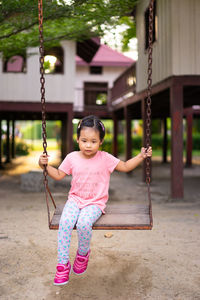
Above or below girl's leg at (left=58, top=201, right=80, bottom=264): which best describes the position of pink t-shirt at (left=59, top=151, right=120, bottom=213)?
above

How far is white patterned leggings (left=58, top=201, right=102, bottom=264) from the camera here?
3.12 m

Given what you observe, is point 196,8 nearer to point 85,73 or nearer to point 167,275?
point 167,275

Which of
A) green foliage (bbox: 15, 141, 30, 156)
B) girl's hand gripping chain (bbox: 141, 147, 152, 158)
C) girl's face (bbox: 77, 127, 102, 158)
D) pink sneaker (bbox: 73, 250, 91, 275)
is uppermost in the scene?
girl's face (bbox: 77, 127, 102, 158)

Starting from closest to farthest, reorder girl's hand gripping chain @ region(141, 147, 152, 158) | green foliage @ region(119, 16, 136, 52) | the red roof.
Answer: girl's hand gripping chain @ region(141, 147, 152, 158) < green foliage @ region(119, 16, 136, 52) < the red roof

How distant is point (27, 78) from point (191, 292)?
1236cm

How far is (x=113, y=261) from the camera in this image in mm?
3971

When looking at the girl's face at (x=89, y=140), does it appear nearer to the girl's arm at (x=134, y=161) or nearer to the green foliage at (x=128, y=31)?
the girl's arm at (x=134, y=161)

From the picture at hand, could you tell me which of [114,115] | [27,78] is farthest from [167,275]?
[114,115]

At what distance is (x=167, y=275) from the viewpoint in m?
3.56

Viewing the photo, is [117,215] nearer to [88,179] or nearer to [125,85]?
[88,179]

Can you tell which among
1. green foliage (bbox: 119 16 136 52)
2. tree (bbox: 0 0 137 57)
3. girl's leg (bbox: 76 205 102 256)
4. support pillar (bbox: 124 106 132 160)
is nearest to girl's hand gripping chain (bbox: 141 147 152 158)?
girl's leg (bbox: 76 205 102 256)

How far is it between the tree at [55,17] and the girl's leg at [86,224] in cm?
450

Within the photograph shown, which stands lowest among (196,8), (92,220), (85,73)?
(92,220)

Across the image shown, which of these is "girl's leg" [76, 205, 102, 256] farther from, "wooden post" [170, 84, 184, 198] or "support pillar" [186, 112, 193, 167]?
"support pillar" [186, 112, 193, 167]
